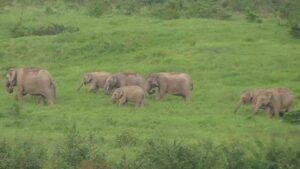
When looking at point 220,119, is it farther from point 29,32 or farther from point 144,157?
point 29,32

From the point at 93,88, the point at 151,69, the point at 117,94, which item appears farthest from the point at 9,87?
the point at 151,69

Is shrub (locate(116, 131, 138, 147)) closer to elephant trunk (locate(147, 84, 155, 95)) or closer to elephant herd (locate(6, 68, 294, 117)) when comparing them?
elephant herd (locate(6, 68, 294, 117))

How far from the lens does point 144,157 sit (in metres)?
14.8

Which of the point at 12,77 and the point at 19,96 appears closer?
the point at 19,96

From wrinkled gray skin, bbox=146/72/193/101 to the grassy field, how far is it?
261 millimetres

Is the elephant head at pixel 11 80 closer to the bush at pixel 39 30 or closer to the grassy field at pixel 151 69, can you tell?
the grassy field at pixel 151 69

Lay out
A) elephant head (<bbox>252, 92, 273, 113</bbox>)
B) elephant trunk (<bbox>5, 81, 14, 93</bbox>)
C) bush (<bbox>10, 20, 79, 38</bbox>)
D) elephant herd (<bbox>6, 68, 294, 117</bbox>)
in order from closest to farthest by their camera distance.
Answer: elephant head (<bbox>252, 92, 273, 113</bbox>) → elephant herd (<bbox>6, 68, 294, 117</bbox>) → elephant trunk (<bbox>5, 81, 14, 93</bbox>) → bush (<bbox>10, 20, 79, 38</bbox>)

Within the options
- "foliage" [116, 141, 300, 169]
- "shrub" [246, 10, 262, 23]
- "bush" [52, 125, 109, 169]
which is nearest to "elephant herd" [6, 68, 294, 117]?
"foliage" [116, 141, 300, 169]

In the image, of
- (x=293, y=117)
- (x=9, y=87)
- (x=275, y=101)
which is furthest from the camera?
(x=9, y=87)

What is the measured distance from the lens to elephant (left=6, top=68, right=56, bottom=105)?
2174 centimetres

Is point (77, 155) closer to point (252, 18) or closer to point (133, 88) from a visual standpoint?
point (133, 88)

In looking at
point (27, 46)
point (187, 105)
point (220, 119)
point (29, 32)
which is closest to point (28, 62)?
point (27, 46)

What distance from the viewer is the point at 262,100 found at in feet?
68.3

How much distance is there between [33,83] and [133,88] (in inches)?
107
